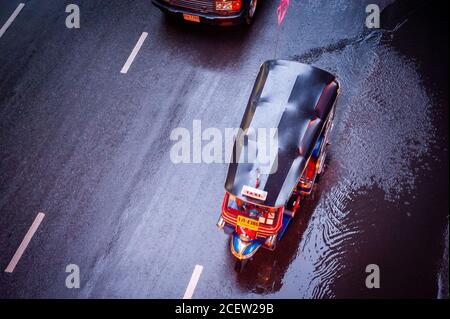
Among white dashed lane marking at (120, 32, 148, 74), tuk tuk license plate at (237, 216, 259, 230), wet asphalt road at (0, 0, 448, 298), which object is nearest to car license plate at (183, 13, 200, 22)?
wet asphalt road at (0, 0, 448, 298)

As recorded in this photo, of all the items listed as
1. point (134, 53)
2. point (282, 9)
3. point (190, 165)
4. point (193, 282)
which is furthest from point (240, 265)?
point (282, 9)

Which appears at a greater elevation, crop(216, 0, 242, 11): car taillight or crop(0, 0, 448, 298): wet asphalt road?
crop(216, 0, 242, 11): car taillight

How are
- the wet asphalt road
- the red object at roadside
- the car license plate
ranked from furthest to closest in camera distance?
the red object at roadside → the car license plate → the wet asphalt road

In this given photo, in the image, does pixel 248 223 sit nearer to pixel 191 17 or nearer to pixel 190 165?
pixel 190 165

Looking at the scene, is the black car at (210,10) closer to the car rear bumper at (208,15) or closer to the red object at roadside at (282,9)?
the car rear bumper at (208,15)

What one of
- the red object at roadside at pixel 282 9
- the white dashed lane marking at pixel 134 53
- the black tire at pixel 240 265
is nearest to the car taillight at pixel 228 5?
the red object at roadside at pixel 282 9

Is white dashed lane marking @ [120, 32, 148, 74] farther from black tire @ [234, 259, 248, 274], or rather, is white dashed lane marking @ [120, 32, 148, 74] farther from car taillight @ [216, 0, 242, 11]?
black tire @ [234, 259, 248, 274]
